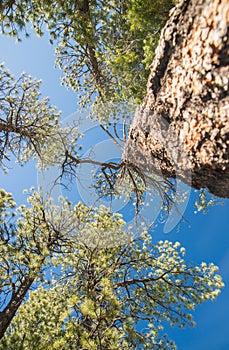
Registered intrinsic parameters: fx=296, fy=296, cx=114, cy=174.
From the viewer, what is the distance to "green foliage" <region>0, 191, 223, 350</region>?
6230 mm

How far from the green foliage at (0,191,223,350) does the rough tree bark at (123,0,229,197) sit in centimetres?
394

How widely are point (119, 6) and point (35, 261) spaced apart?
20.4 ft

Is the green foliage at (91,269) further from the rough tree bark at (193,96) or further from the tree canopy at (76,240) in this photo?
the rough tree bark at (193,96)

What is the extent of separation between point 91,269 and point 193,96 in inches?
216

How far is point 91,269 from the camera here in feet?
23.1

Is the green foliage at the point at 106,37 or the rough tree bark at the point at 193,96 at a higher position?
the green foliage at the point at 106,37

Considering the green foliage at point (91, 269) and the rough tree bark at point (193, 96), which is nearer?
the rough tree bark at point (193, 96)

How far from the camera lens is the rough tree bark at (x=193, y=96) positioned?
2.23 meters

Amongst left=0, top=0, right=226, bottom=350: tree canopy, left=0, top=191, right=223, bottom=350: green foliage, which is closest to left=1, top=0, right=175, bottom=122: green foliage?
left=0, top=0, right=226, bottom=350: tree canopy

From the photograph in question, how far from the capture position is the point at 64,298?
6.52 meters

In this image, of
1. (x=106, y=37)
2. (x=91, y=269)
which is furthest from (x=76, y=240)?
(x=106, y=37)

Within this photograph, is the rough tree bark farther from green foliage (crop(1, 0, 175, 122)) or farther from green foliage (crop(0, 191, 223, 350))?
green foliage (crop(0, 191, 223, 350))

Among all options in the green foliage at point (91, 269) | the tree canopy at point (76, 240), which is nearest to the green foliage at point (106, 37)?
the tree canopy at point (76, 240)

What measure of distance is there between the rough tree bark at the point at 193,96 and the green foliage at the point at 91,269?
12.9ft
